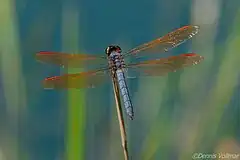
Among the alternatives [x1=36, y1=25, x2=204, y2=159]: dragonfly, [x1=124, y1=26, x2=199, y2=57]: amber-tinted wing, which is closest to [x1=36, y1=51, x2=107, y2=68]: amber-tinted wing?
[x1=36, y1=25, x2=204, y2=159]: dragonfly

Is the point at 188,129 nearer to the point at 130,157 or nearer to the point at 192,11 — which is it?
the point at 130,157

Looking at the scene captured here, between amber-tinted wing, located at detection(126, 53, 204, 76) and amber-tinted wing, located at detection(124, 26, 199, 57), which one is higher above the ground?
amber-tinted wing, located at detection(124, 26, 199, 57)

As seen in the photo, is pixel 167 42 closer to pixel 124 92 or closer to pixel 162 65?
pixel 162 65

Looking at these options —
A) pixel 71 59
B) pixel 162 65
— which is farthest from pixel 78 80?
pixel 162 65

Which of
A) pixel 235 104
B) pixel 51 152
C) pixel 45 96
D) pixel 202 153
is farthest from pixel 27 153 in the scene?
pixel 235 104

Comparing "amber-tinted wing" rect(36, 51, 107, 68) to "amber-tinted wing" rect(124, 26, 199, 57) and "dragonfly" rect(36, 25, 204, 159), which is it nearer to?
"dragonfly" rect(36, 25, 204, 159)

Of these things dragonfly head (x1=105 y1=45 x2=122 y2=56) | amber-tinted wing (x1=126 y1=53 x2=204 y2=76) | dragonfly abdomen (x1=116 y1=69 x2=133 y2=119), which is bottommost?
dragonfly abdomen (x1=116 y1=69 x2=133 y2=119)

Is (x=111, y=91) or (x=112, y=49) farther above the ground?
(x=112, y=49)
